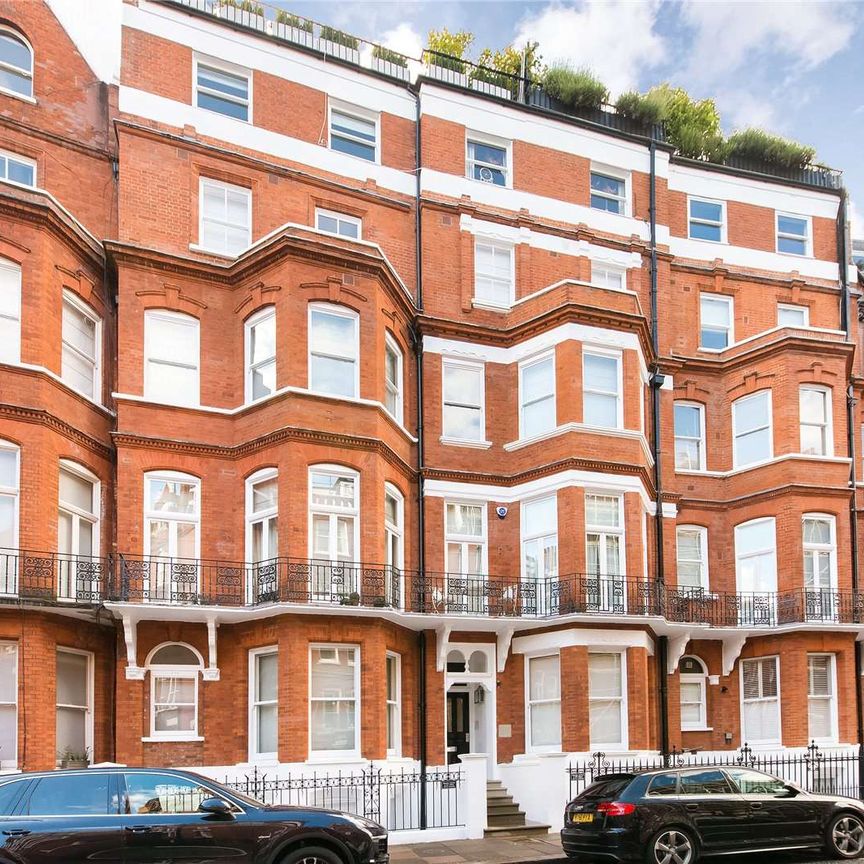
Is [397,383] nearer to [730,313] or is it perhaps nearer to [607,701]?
[607,701]

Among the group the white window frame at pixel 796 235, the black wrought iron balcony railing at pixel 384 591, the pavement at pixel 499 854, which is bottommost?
the pavement at pixel 499 854

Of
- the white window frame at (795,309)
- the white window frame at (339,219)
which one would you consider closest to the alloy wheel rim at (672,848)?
the white window frame at (339,219)

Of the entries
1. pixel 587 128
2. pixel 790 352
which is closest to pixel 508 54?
pixel 587 128

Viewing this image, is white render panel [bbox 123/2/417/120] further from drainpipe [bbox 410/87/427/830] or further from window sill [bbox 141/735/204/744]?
window sill [bbox 141/735/204/744]

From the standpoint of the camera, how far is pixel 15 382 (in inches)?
703

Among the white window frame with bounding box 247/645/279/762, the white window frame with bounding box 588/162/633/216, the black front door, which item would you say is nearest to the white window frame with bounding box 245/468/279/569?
the white window frame with bounding box 247/645/279/762

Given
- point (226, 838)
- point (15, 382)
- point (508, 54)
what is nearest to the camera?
point (226, 838)

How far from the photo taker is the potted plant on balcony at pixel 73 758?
1800 cm

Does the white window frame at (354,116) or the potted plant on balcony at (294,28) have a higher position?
the potted plant on balcony at (294,28)

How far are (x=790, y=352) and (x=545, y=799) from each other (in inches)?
457

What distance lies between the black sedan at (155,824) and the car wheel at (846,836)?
6.92m

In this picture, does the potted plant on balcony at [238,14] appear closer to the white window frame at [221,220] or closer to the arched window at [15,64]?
the white window frame at [221,220]

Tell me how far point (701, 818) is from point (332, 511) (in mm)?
8307

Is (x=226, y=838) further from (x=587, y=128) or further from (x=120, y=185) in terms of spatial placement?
(x=587, y=128)
